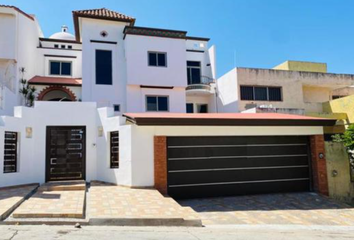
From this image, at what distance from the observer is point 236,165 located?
12.3 metres

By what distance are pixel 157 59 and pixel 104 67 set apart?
368 cm

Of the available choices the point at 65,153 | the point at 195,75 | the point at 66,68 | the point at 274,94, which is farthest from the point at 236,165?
the point at 66,68

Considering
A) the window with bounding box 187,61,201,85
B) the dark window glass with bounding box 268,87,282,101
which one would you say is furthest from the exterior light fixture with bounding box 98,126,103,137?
the dark window glass with bounding box 268,87,282,101

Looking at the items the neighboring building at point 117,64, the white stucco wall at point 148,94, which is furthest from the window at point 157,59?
the white stucco wall at point 148,94

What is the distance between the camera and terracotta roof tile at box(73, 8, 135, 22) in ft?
62.8

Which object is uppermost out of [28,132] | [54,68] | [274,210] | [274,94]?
[54,68]

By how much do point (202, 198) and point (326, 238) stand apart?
210 inches

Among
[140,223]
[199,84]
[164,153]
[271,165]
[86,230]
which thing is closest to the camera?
[86,230]

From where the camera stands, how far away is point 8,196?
372 inches

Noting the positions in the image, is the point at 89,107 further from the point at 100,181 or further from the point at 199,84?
the point at 199,84

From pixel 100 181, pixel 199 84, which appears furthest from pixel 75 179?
pixel 199 84

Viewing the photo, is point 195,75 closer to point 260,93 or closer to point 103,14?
point 260,93

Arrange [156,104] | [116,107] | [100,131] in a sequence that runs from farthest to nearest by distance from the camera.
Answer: [156,104] < [116,107] < [100,131]

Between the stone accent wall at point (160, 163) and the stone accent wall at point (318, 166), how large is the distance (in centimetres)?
691
